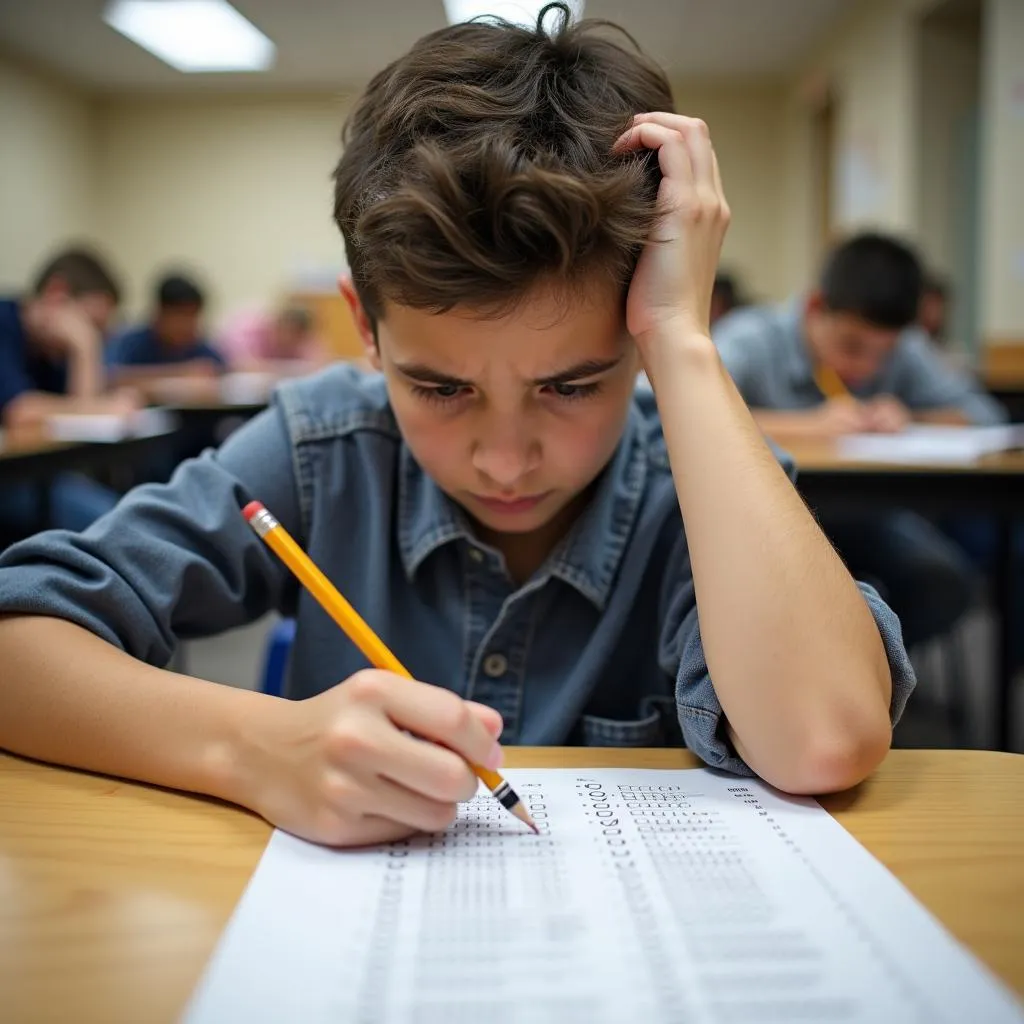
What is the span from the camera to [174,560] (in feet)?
2.59

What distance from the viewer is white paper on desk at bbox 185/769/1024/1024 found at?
15.8 inches

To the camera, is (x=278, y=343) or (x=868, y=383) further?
(x=278, y=343)

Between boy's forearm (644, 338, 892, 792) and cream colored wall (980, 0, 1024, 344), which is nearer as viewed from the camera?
boy's forearm (644, 338, 892, 792)

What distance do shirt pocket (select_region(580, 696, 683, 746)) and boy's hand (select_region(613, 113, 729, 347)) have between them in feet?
1.01

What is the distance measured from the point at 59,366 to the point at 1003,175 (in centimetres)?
420

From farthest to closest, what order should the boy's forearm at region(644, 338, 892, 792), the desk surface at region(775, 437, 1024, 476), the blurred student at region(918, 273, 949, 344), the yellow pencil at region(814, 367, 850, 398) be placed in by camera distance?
the blurred student at region(918, 273, 949, 344)
the yellow pencil at region(814, 367, 850, 398)
the desk surface at region(775, 437, 1024, 476)
the boy's forearm at region(644, 338, 892, 792)

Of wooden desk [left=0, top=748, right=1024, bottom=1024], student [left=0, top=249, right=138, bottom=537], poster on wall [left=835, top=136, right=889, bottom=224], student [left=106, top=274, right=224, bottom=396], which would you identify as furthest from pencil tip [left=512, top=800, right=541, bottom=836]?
poster on wall [left=835, top=136, right=889, bottom=224]

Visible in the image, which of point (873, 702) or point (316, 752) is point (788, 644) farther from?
point (316, 752)

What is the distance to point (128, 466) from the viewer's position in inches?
107

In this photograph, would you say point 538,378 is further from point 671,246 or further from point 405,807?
point 405,807

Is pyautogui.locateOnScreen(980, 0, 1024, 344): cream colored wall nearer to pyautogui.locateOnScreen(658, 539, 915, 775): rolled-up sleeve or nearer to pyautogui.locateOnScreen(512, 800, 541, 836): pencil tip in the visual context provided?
pyautogui.locateOnScreen(658, 539, 915, 775): rolled-up sleeve

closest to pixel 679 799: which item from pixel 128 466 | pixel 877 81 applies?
pixel 128 466

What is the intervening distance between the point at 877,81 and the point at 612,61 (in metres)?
6.05

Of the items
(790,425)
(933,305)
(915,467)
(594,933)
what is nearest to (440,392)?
(594,933)
